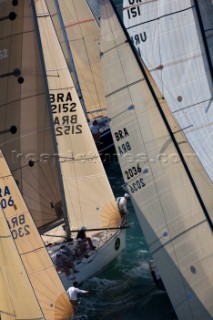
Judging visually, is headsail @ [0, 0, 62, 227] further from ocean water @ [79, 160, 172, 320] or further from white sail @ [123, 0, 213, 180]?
white sail @ [123, 0, 213, 180]

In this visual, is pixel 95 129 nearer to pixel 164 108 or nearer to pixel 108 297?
pixel 108 297

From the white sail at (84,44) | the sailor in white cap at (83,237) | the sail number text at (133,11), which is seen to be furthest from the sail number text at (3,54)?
the white sail at (84,44)

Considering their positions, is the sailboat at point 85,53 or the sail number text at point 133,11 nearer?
the sail number text at point 133,11

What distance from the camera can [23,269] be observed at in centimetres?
1916

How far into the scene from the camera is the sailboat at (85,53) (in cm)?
3659

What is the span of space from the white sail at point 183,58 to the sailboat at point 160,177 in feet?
8.08

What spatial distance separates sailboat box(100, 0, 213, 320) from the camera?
21.7 m

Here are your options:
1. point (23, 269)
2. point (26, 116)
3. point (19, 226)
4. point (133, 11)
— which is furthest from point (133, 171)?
point (26, 116)

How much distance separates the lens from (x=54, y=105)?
26.5 metres

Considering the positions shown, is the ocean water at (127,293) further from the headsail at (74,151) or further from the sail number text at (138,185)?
the sail number text at (138,185)

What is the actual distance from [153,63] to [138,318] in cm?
635

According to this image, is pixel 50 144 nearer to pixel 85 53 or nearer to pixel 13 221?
pixel 13 221

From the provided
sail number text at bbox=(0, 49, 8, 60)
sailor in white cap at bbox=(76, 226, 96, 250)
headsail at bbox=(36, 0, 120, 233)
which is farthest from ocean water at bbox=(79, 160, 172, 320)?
sail number text at bbox=(0, 49, 8, 60)

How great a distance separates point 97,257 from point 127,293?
1.48 m
